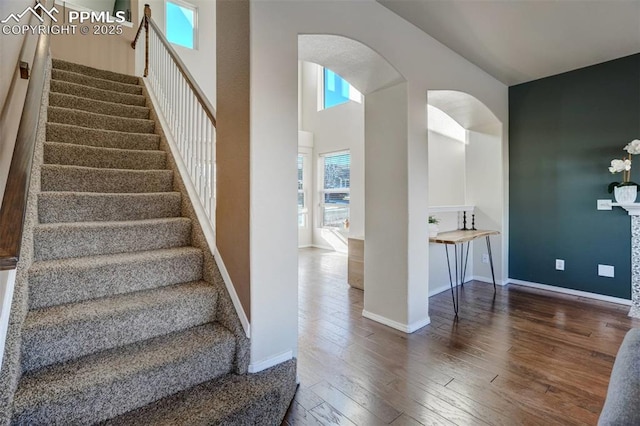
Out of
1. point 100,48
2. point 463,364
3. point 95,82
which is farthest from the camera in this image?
point 100,48

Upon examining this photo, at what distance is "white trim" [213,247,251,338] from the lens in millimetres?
1738

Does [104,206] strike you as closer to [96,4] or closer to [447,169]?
[96,4]

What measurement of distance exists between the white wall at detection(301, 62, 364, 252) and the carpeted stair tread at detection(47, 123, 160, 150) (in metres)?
3.85

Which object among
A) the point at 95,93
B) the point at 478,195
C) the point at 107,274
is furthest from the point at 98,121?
the point at 478,195

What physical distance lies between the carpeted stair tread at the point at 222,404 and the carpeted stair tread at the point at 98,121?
257cm

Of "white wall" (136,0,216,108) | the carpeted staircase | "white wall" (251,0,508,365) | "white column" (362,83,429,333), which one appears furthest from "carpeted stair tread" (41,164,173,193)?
"white wall" (136,0,216,108)

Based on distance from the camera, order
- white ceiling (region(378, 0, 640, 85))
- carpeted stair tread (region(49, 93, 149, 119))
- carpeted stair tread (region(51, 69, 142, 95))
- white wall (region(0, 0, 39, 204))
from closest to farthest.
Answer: white wall (region(0, 0, 39, 204)) < white ceiling (region(378, 0, 640, 85)) < carpeted stair tread (region(49, 93, 149, 119)) < carpeted stair tread (region(51, 69, 142, 95))

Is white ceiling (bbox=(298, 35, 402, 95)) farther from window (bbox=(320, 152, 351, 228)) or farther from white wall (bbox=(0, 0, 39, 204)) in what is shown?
window (bbox=(320, 152, 351, 228))

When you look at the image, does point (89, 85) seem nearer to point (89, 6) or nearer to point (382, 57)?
point (89, 6)

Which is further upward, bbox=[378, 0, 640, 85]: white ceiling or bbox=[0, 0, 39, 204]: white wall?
bbox=[378, 0, 640, 85]: white ceiling

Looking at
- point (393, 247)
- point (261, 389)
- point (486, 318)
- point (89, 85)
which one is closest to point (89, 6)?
point (89, 85)

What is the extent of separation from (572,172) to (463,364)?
9.72 ft

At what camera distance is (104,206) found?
2.20 metres

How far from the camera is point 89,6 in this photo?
456cm
